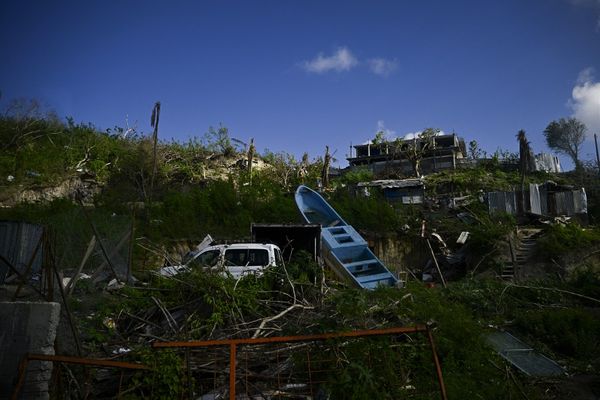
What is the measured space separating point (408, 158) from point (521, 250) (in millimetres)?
17017

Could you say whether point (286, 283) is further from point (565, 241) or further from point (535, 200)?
point (535, 200)

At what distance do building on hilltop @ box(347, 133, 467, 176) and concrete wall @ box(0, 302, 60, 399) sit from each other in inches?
1098

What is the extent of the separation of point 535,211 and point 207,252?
18.5m

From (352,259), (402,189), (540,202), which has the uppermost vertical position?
(402,189)

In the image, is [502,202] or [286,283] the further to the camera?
[502,202]

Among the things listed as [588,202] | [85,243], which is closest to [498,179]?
[588,202]

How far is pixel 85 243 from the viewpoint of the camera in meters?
9.04

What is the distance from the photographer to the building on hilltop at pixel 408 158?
3394 centimetres

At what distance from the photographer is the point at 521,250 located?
17.5 m

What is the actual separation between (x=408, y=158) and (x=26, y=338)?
104ft

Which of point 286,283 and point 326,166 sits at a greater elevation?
point 326,166

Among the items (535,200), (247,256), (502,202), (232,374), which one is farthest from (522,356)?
(535,200)

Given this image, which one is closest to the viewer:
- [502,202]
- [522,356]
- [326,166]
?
[522,356]

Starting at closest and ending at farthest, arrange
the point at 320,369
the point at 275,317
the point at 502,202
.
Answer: the point at 320,369 → the point at 275,317 → the point at 502,202
